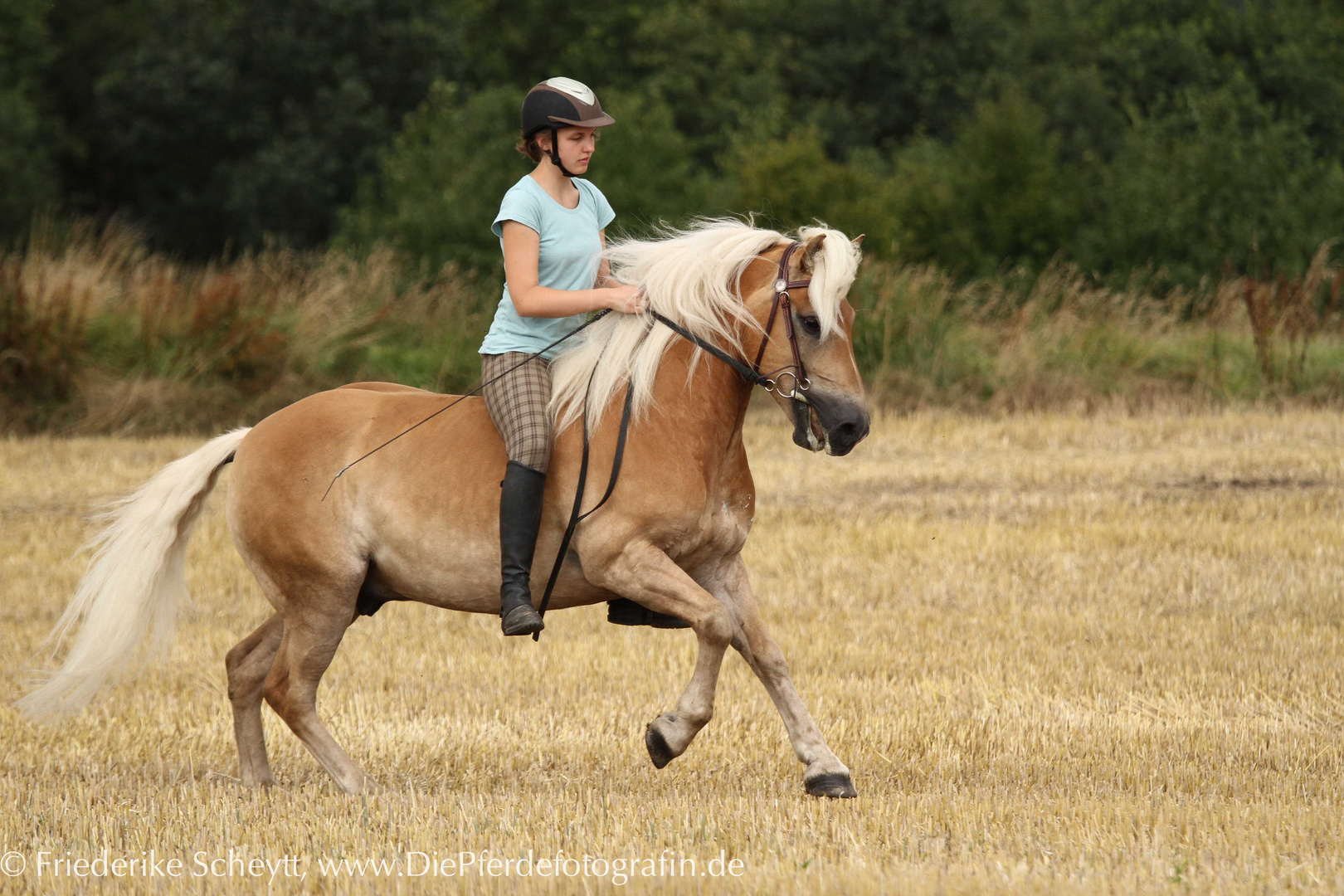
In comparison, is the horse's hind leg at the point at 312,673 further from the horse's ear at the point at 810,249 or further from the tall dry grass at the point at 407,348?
the tall dry grass at the point at 407,348

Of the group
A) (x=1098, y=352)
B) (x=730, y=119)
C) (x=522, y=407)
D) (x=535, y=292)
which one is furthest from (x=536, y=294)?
(x=730, y=119)

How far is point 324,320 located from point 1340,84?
29018 mm

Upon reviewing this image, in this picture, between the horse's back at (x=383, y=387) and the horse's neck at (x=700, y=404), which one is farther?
the horse's back at (x=383, y=387)

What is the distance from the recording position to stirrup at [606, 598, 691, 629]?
5148mm

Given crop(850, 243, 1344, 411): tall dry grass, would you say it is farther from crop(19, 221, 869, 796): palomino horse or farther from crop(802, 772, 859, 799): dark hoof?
crop(802, 772, 859, 799): dark hoof

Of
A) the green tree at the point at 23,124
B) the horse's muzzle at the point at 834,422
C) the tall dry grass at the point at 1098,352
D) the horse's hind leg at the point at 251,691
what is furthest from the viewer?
the green tree at the point at 23,124

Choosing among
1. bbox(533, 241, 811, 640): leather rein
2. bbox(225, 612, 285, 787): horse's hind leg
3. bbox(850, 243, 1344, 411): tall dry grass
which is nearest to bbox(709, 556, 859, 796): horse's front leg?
bbox(533, 241, 811, 640): leather rein

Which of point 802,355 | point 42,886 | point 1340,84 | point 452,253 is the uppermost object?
point 802,355

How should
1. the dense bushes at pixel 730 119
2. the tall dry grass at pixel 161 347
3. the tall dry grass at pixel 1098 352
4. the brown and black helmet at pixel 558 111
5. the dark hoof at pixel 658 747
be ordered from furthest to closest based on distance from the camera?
1. the dense bushes at pixel 730 119
2. the tall dry grass at pixel 1098 352
3. the tall dry grass at pixel 161 347
4. the brown and black helmet at pixel 558 111
5. the dark hoof at pixel 658 747

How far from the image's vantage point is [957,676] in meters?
7.30

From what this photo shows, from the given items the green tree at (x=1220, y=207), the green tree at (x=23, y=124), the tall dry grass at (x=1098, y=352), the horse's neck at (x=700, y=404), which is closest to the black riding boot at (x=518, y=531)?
the horse's neck at (x=700, y=404)

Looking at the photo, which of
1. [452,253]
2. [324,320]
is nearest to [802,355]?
[324,320]

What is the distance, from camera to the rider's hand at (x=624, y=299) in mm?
5031

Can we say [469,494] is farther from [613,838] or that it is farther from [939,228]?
[939,228]
